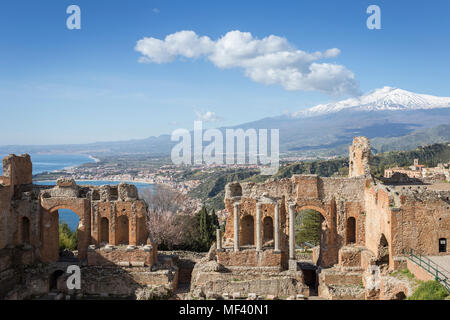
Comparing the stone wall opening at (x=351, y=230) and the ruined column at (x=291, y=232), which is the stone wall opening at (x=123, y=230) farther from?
the stone wall opening at (x=351, y=230)

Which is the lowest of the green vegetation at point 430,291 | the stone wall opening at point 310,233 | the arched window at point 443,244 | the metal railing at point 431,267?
the stone wall opening at point 310,233

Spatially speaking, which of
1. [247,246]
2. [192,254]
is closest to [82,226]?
[192,254]

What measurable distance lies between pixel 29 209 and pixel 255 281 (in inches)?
553

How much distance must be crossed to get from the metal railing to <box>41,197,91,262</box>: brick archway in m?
18.2

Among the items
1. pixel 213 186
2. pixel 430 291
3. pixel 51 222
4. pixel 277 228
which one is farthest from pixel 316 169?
pixel 430 291

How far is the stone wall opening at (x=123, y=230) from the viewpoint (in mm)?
25891

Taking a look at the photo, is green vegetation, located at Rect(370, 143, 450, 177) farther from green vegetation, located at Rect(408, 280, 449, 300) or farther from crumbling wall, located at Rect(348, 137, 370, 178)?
green vegetation, located at Rect(408, 280, 449, 300)

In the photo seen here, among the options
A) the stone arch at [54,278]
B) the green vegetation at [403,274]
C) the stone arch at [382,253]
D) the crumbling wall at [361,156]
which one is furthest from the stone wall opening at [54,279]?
the crumbling wall at [361,156]

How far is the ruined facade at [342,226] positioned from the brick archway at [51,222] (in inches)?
316

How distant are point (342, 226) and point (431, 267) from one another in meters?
7.60

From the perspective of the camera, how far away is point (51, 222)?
2505 centimetres

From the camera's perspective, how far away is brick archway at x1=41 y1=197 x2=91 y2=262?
24656 millimetres

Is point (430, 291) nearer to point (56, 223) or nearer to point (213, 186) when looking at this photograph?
point (56, 223)
